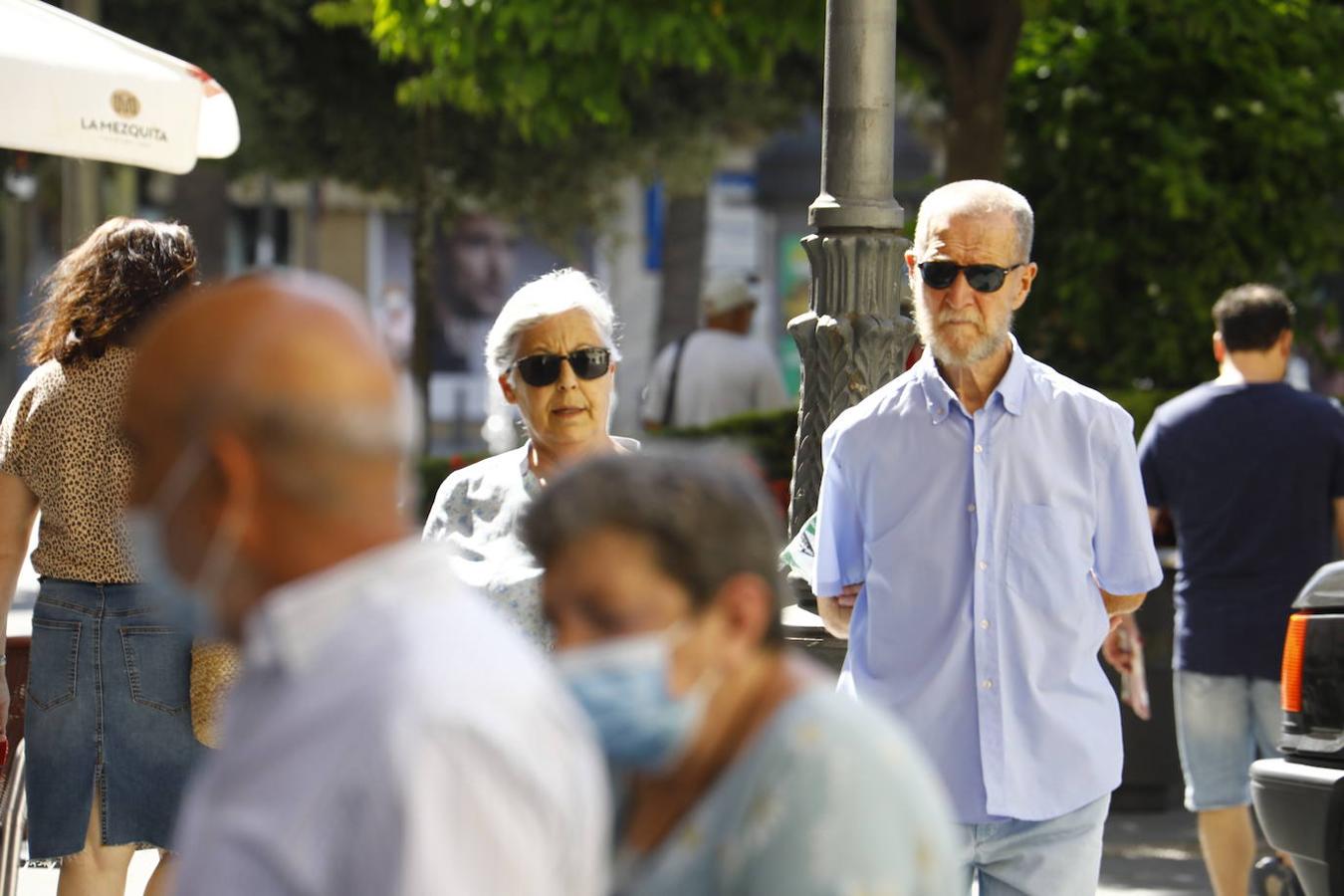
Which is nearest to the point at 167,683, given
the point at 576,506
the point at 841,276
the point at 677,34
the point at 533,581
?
the point at 533,581

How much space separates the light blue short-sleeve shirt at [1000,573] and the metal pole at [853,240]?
1287 mm

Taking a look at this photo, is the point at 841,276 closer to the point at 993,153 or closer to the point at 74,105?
the point at 74,105

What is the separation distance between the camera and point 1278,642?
6.47 m

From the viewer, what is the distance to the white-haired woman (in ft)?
13.3

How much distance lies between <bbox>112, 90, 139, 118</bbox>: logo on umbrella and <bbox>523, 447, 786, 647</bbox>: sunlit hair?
4.79 metres

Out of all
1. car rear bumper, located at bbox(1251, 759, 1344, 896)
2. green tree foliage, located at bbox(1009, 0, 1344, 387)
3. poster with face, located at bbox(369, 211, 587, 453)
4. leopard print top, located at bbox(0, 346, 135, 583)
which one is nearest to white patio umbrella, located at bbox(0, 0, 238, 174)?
leopard print top, located at bbox(0, 346, 135, 583)

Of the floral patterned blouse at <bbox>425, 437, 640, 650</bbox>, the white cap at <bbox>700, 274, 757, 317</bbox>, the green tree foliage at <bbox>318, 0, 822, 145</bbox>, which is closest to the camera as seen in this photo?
the floral patterned blouse at <bbox>425, 437, 640, 650</bbox>

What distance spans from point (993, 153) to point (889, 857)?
9480 millimetres

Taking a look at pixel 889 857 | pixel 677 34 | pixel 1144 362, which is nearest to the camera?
pixel 889 857

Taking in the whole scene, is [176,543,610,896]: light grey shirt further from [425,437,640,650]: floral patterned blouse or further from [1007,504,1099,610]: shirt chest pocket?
[1007,504,1099,610]: shirt chest pocket

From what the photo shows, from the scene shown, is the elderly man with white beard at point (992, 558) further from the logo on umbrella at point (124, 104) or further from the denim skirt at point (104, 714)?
the logo on umbrella at point (124, 104)

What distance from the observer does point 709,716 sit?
6.34 feet

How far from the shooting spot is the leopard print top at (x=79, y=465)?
4.89 meters

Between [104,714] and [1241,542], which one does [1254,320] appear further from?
[104,714]
